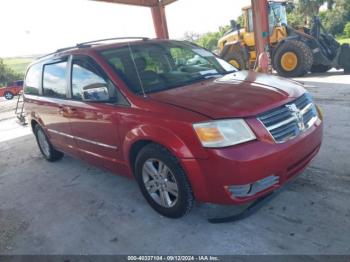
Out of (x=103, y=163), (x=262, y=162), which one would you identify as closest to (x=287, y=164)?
(x=262, y=162)

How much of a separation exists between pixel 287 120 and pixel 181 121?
0.92 m

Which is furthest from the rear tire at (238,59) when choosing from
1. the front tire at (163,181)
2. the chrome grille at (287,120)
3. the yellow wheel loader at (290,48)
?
the front tire at (163,181)

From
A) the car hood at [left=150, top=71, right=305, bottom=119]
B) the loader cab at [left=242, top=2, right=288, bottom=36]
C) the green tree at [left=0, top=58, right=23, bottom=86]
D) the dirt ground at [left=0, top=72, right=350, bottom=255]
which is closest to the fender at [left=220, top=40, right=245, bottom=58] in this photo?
the loader cab at [left=242, top=2, right=288, bottom=36]

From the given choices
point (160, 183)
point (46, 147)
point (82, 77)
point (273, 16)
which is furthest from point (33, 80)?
point (273, 16)

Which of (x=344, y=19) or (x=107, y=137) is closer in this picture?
(x=107, y=137)

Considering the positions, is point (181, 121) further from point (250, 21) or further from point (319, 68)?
point (250, 21)

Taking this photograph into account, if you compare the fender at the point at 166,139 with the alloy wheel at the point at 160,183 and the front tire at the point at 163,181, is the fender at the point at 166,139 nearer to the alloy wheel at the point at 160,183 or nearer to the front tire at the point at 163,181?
the front tire at the point at 163,181

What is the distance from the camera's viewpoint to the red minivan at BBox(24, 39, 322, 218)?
2.75 meters

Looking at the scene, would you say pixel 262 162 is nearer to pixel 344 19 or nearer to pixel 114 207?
pixel 114 207

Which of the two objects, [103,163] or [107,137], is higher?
[107,137]

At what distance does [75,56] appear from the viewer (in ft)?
13.5

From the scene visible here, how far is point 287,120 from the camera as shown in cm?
295

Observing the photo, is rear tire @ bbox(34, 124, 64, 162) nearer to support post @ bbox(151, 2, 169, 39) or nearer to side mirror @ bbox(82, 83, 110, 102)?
side mirror @ bbox(82, 83, 110, 102)

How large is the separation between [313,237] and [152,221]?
1.49 metres
